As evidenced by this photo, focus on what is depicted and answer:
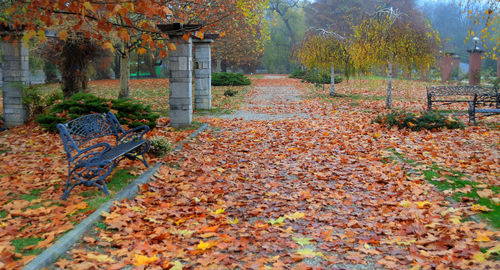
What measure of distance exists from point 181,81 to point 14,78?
4969 mm

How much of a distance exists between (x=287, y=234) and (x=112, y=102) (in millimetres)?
7839

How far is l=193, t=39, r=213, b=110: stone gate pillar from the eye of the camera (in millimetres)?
15391

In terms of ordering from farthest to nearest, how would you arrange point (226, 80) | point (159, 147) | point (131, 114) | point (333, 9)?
point (333, 9) < point (226, 80) < point (131, 114) < point (159, 147)

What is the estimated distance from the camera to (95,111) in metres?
10.2

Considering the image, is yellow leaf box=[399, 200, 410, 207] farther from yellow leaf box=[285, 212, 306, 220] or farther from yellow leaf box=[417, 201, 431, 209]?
yellow leaf box=[285, 212, 306, 220]

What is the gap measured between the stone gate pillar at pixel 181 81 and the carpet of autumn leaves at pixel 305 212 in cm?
247

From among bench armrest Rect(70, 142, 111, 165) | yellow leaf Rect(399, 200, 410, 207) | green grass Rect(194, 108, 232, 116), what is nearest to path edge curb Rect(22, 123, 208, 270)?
bench armrest Rect(70, 142, 111, 165)

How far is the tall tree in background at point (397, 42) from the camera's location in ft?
46.6

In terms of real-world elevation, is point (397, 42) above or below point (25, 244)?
above

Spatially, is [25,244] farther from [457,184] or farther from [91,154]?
[457,184]

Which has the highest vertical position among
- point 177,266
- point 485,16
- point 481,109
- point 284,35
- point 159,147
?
point 284,35

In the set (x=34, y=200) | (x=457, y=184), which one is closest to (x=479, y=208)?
(x=457, y=184)

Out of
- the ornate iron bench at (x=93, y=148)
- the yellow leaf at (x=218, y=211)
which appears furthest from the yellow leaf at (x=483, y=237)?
the ornate iron bench at (x=93, y=148)

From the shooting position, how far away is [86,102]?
10.4 meters
